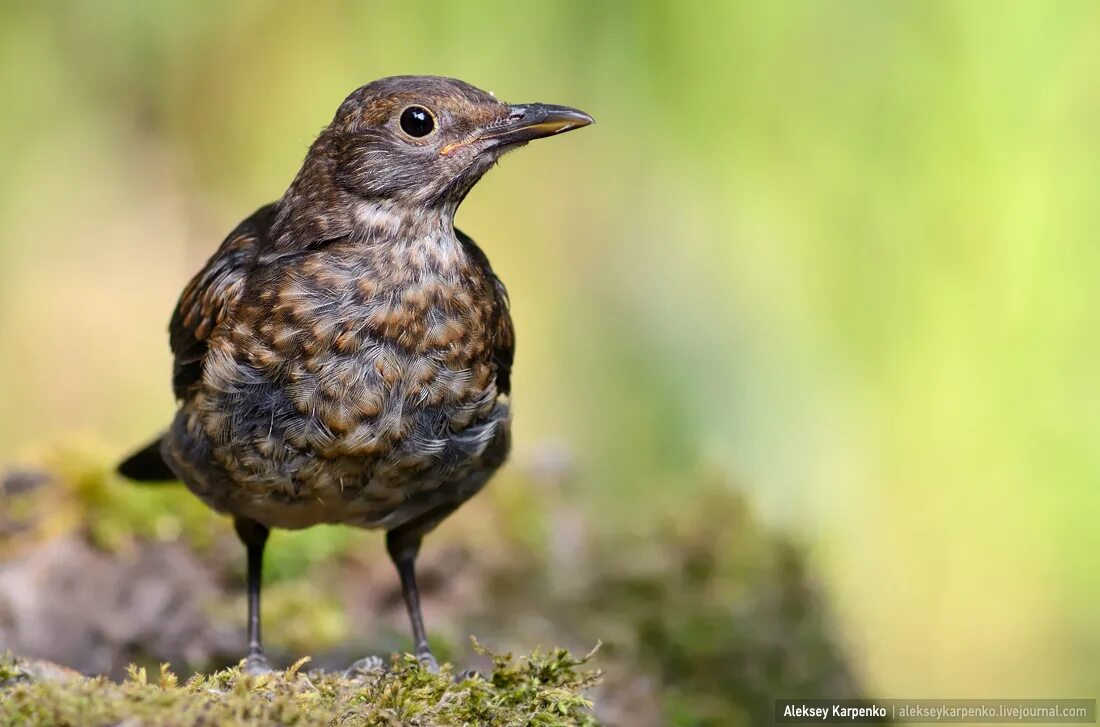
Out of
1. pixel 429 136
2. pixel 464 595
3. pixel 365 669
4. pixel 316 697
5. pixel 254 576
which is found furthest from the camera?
pixel 464 595

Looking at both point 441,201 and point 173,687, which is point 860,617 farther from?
point 173,687

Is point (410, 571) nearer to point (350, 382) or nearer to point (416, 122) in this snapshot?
point (350, 382)

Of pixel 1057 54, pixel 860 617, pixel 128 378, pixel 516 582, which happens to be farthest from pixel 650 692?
pixel 128 378

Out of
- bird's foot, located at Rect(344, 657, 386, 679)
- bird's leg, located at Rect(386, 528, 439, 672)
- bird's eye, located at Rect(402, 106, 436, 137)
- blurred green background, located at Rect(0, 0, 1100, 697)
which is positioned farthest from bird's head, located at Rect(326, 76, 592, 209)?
blurred green background, located at Rect(0, 0, 1100, 697)

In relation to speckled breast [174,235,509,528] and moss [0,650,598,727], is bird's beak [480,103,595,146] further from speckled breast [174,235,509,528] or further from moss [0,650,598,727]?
moss [0,650,598,727]

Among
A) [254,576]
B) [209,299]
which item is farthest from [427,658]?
[209,299]
